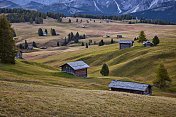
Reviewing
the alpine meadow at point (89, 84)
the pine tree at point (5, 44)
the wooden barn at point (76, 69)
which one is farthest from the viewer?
the wooden barn at point (76, 69)

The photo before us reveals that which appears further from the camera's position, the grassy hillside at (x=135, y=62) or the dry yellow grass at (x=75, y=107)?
the grassy hillside at (x=135, y=62)

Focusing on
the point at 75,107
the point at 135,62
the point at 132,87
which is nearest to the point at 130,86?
the point at 132,87

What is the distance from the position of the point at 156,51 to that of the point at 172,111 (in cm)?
6753

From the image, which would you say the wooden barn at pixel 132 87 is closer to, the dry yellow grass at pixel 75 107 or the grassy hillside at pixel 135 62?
the grassy hillside at pixel 135 62

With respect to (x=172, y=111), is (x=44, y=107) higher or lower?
higher

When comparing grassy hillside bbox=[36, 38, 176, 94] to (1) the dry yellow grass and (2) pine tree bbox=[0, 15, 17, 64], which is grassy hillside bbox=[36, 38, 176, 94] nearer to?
(2) pine tree bbox=[0, 15, 17, 64]

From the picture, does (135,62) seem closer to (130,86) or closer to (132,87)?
(130,86)

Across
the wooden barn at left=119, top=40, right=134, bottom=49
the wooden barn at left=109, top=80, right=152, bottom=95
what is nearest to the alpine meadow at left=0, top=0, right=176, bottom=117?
the wooden barn at left=109, top=80, right=152, bottom=95

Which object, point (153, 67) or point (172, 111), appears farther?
point (153, 67)

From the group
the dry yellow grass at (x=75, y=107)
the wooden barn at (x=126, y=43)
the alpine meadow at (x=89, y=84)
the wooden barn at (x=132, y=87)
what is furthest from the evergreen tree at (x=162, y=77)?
the wooden barn at (x=126, y=43)

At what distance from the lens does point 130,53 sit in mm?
100188

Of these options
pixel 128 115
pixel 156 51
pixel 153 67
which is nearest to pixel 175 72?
pixel 153 67

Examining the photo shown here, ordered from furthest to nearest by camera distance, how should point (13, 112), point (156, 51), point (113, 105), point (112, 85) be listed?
1. point (156, 51)
2. point (112, 85)
3. point (113, 105)
4. point (13, 112)

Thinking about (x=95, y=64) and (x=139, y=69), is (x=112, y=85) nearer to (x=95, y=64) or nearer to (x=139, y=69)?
(x=139, y=69)
